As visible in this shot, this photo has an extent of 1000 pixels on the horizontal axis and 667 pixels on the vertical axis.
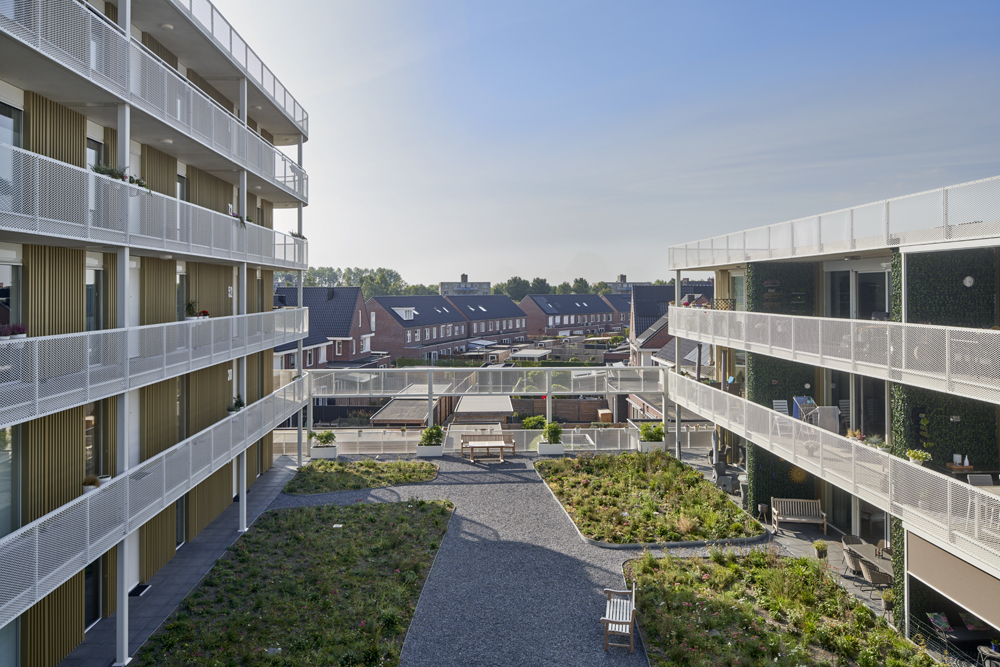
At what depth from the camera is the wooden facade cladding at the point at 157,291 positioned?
11.5 meters

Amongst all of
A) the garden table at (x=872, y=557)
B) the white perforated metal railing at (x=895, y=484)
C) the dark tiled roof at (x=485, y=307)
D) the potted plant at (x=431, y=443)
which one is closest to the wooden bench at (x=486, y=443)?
the potted plant at (x=431, y=443)

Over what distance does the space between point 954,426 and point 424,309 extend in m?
49.8

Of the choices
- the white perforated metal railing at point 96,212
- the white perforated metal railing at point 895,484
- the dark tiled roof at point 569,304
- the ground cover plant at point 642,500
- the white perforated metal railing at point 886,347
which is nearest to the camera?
the white perforated metal railing at point 96,212

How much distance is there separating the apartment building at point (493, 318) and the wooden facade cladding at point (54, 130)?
54182 millimetres

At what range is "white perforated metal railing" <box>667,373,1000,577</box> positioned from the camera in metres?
7.80

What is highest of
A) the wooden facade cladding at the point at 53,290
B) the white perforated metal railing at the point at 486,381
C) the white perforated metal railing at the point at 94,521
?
the wooden facade cladding at the point at 53,290

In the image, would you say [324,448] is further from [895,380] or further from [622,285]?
[622,285]

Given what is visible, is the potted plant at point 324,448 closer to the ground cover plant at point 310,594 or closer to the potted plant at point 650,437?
the ground cover plant at point 310,594

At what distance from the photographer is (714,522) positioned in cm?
1389

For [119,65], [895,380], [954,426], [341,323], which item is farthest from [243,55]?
[341,323]

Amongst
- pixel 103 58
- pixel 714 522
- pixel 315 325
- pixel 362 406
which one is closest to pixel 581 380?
pixel 714 522

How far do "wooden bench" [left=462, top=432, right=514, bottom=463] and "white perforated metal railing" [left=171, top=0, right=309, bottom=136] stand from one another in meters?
12.0

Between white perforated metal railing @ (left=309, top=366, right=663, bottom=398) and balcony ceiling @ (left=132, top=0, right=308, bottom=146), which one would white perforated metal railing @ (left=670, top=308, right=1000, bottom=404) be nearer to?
white perforated metal railing @ (left=309, top=366, right=663, bottom=398)

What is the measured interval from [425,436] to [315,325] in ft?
74.5
